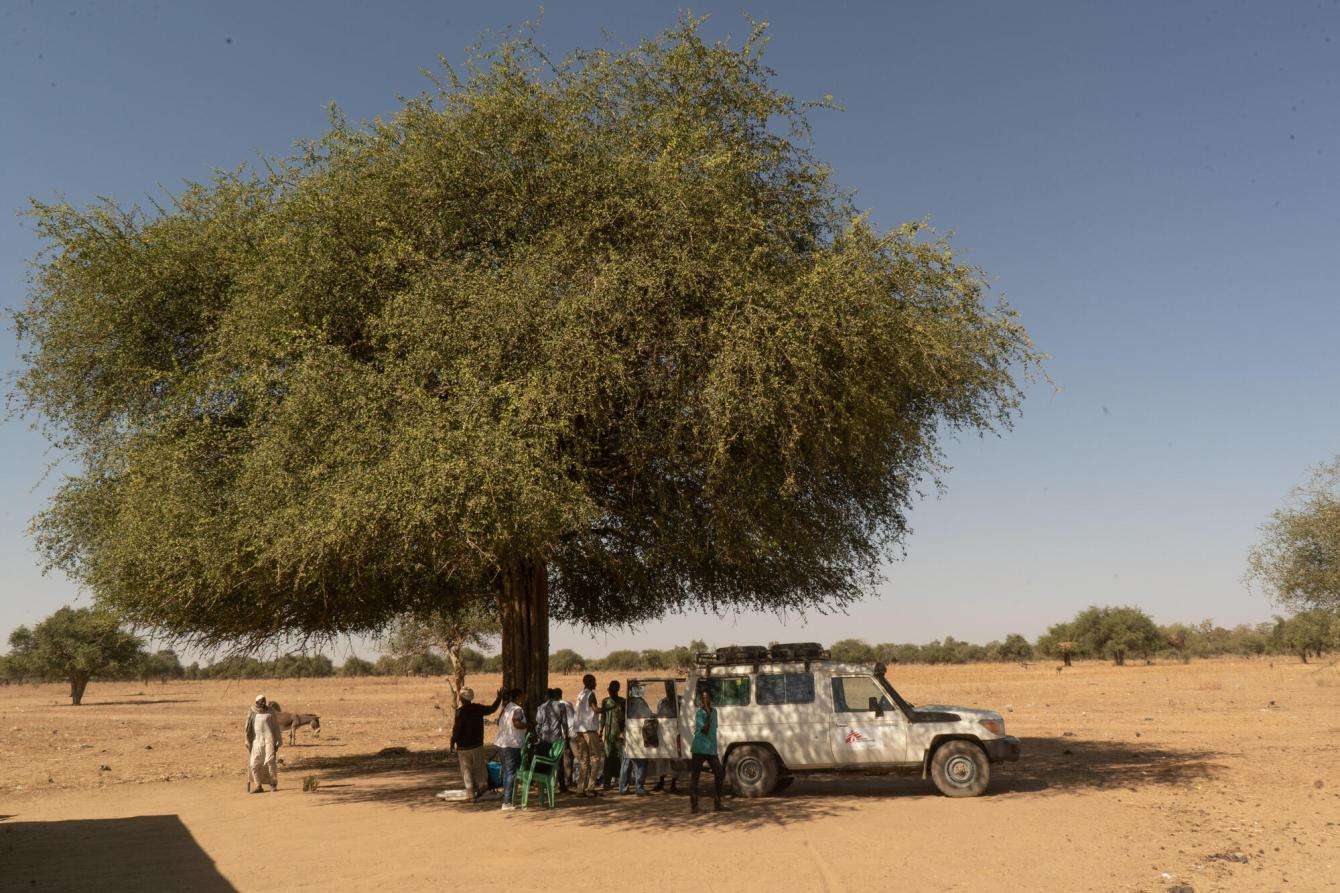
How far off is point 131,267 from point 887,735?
15.1 m

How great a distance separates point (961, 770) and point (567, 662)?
332 feet

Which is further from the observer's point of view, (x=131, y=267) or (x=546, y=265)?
(x=131, y=267)

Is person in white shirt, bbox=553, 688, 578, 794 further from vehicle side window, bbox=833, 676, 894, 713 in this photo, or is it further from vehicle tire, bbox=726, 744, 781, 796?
vehicle side window, bbox=833, 676, 894, 713

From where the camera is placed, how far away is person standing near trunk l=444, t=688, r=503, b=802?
16.4 metres

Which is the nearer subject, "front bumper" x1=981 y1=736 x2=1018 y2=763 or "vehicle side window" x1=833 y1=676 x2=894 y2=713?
"front bumper" x1=981 y1=736 x2=1018 y2=763

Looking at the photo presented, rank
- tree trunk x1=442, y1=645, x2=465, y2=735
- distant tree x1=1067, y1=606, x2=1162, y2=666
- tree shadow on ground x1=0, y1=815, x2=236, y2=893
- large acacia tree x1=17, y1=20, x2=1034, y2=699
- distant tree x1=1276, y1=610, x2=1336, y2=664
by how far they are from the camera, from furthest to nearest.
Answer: distant tree x1=1067, y1=606, x2=1162, y2=666, distant tree x1=1276, y1=610, x2=1336, y2=664, tree trunk x1=442, y1=645, x2=465, y2=735, large acacia tree x1=17, y1=20, x2=1034, y2=699, tree shadow on ground x1=0, y1=815, x2=236, y2=893

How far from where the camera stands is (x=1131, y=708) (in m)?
39.3

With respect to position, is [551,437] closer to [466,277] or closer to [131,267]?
[466,277]

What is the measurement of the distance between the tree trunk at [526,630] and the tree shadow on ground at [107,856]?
6.22m

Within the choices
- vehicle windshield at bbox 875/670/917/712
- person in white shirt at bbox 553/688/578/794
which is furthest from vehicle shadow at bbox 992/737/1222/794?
person in white shirt at bbox 553/688/578/794

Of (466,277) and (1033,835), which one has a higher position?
(466,277)

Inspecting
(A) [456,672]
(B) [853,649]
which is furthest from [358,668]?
(A) [456,672]

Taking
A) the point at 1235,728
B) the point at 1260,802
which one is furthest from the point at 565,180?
the point at 1235,728

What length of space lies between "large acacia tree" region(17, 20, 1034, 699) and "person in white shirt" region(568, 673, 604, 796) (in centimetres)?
239
